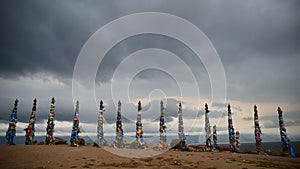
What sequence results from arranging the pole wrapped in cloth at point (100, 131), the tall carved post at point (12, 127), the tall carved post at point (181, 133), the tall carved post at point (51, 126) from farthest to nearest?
the pole wrapped in cloth at point (100, 131)
the tall carved post at point (181, 133)
the tall carved post at point (51, 126)
the tall carved post at point (12, 127)

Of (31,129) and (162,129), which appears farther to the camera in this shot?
(162,129)

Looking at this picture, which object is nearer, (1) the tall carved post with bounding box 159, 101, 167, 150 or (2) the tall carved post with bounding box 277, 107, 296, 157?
(2) the tall carved post with bounding box 277, 107, 296, 157

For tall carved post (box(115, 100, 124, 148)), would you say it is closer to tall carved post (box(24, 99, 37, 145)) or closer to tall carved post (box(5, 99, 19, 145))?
tall carved post (box(24, 99, 37, 145))

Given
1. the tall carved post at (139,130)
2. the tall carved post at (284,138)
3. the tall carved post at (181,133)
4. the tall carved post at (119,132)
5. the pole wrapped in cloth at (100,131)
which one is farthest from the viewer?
the pole wrapped in cloth at (100,131)

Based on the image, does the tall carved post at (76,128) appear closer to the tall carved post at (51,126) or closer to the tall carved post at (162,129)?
the tall carved post at (51,126)

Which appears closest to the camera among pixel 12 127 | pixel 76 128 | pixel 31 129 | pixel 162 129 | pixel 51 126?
pixel 12 127

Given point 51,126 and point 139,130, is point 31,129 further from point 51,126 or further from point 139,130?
point 139,130

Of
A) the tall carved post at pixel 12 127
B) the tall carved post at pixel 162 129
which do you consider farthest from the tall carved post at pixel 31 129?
the tall carved post at pixel 162 129

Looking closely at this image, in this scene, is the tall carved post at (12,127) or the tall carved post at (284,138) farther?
the tall carved post at (12,127)

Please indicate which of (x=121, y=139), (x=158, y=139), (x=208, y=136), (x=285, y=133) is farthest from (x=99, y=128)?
(x=285, y=133)

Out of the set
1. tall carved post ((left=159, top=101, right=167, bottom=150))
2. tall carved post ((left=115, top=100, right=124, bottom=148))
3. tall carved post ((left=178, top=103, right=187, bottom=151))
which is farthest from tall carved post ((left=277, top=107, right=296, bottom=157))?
tall carved post ((left=115, top=100, right=124, bottom=148))

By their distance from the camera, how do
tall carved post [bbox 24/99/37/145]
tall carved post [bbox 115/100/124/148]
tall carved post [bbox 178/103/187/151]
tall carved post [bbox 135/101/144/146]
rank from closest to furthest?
tall carved post [bbox 24/99/37/145] → tall carved post [bbox 178/103/187/151] → tall carved post [bbox 115/100/124/148] → tall carved post [bbox 135/101/144/146]

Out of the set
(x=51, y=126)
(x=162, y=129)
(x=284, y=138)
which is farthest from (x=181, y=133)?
(x=51, y=126)

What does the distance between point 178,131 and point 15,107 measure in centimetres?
3558
